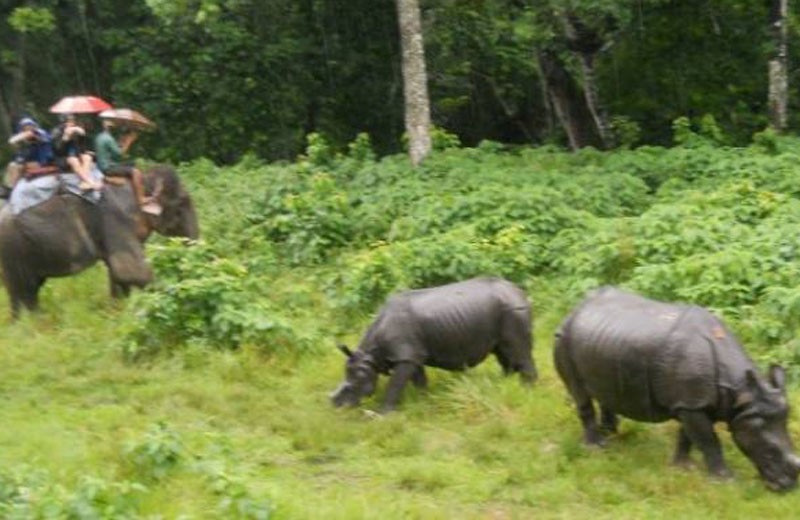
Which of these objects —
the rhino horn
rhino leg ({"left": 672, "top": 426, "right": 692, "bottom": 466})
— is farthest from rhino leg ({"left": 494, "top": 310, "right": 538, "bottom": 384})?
the rhino horn

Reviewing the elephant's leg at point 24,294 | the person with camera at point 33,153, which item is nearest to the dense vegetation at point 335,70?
the person with camera at point 33,153

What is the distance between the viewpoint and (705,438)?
27.9 feet

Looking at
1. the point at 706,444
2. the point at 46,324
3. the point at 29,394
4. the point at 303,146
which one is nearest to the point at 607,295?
the point at 706,444

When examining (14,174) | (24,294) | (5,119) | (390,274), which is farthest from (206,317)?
(5,119)

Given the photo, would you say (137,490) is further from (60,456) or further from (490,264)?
(490,264)

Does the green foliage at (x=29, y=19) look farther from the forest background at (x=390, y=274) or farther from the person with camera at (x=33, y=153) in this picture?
the person with camera at (x=33, y=153)

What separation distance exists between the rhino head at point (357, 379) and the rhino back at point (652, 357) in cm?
189

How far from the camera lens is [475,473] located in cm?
899

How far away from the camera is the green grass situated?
7.98 m

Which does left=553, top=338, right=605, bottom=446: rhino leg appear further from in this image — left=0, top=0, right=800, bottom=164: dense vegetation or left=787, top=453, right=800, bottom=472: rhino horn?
left=0, top=0, right=800, bottom=164: dense vegetation

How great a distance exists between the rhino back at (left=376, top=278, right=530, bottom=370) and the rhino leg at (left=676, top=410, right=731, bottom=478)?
231cm

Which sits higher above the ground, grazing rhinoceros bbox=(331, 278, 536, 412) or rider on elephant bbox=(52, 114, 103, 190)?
rider on elephant bbox=(52, 114, 103, 190)

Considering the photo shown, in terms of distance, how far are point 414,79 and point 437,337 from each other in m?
8.41

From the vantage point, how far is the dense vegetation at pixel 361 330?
831 centimetres
